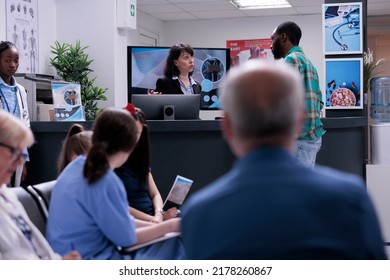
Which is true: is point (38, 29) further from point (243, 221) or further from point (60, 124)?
point (243, 221)

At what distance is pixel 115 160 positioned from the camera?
1748mm

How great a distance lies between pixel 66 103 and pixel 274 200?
146 inches

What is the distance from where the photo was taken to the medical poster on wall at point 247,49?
8.68 metres

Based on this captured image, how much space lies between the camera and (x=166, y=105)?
375 cm

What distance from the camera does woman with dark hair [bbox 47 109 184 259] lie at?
1.64 metres

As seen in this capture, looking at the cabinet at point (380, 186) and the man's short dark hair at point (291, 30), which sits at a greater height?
the man's short dark hair at point (291, 30)

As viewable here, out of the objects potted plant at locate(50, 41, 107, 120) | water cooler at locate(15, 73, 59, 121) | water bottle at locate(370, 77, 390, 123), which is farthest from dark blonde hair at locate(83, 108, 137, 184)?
potted plant at locate(50, 41, 107, 120)

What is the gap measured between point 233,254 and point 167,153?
9.30ft

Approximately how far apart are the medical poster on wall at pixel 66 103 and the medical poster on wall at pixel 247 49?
4526 millimetres

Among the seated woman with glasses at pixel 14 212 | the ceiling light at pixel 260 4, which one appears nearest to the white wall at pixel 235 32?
the ceiling light at pixel 260 4

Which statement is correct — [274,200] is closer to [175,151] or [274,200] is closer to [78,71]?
[175,151]

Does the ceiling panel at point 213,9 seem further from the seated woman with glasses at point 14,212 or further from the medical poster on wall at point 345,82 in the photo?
the seated woman with glasses at point 14,212

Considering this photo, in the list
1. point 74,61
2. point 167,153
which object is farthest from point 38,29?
point 167,153

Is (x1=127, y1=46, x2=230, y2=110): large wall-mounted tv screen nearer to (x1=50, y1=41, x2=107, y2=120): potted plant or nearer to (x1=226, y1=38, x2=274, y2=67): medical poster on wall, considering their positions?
(x1=50, y1=41, x2=107, y2=120): potted plant
